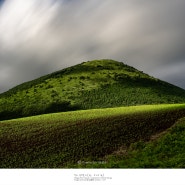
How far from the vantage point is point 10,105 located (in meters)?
17.7

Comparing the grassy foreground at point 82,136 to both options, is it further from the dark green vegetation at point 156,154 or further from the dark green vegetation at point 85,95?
the dark green vegetation at point 85,95

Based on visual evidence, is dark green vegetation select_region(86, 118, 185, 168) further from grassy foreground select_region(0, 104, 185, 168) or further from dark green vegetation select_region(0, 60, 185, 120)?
dark green vegetation select_region(0, 60, 185, 120)

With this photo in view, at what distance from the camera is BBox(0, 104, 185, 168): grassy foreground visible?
355 inches

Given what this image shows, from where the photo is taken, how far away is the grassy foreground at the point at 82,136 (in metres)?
9.02

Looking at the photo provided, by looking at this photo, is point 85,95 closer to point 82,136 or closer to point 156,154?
point 82,136

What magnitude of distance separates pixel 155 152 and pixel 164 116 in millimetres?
1190

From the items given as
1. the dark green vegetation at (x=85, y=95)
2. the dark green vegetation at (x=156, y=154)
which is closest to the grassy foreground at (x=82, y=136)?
the dark green vegetation at (x=156, y=154)

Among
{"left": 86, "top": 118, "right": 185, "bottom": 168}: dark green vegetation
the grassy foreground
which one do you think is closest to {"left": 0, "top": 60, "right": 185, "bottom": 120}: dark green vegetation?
the grassy foreground

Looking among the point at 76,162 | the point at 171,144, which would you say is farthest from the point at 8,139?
the point at 171,144

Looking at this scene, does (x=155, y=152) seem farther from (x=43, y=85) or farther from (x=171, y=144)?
(x=43, y=85)

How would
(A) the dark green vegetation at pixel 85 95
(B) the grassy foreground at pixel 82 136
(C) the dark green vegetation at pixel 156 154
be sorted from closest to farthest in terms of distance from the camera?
1. (C) the dark green vegetation at pixel 156 154
2. (B) the grassy foreground at pixel 82 136
3. (A) the dark green vegetation at pixel 85 95

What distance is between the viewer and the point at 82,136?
941 cm

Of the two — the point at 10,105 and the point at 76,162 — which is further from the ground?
the point at 10,105
